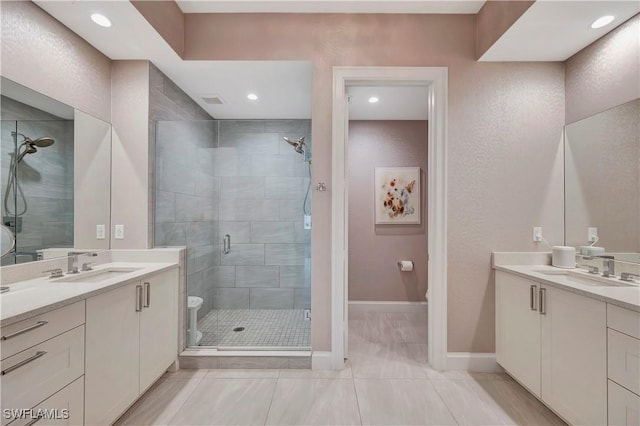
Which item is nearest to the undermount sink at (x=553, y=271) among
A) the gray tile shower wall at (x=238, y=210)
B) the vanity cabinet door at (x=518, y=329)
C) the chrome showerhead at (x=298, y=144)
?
the vanity cabinet door at (x=518, y=329)

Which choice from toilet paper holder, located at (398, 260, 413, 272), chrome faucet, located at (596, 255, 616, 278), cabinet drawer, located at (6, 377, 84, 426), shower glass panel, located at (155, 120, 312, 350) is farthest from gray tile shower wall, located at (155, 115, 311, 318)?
chrome faucet, located at (596, 255, 616, 278)

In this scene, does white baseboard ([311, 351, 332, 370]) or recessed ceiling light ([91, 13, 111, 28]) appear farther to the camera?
white baseboard ([311, 351, 332, 370])

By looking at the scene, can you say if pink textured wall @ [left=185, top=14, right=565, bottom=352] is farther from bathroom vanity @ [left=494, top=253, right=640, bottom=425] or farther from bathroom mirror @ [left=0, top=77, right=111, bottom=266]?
bathroom mirror @ [left=0, top=77, right=111, bottom=266]

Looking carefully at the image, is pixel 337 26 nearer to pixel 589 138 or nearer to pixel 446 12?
pixel 446 12

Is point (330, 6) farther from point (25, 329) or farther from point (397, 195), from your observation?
point (25, 329)

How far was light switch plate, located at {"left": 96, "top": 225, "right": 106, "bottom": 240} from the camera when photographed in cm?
219

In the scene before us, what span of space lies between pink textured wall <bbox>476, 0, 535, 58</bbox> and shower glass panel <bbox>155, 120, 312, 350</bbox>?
162 centimetres

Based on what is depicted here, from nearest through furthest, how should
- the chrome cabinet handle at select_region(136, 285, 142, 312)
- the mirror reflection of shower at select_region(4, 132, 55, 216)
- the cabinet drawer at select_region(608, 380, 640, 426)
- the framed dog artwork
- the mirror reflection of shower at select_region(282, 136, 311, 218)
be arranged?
the cabinet drawer at select_region(608, 380, 640, 426), the mirror reflection of shower at select_region(4, 132, 55, 216), the chrome cabinet handle at select_region(136, 285, 142, 312), the mirror reflection of shower at select_region(282, 136, 311, 218), the framed dog artwork

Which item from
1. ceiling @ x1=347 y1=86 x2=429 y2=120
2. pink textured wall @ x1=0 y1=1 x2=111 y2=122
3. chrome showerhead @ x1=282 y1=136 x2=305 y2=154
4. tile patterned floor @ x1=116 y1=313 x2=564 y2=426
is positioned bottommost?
tile patterned floor @ x1=116 y1=313 x2=564 y2=426

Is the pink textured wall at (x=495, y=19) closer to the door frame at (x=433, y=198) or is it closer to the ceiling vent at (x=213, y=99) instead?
the door frame at (x=433, y=198)

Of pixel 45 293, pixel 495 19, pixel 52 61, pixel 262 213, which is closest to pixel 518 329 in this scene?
pixel 495 19

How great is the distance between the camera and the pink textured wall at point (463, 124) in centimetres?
229

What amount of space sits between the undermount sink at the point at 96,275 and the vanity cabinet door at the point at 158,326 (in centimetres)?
24

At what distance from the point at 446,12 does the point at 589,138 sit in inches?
57.6
